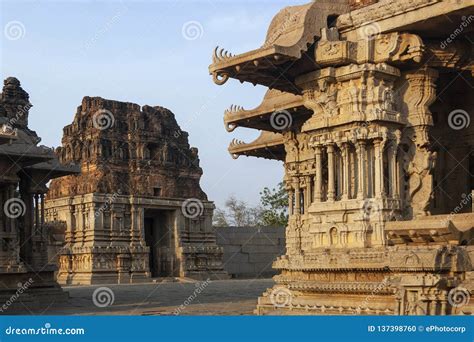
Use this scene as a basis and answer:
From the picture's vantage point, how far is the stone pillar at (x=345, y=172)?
552 inches

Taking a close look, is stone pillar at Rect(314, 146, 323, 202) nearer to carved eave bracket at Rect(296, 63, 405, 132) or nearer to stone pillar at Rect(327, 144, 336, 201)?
stone pillar at Rect(327, 144, 336, 201)

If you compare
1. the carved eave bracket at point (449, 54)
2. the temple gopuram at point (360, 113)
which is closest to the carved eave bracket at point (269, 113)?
the temple gopuram at point (360, 113)

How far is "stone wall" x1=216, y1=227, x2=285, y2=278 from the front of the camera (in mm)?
44906

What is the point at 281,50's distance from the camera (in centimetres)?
1349

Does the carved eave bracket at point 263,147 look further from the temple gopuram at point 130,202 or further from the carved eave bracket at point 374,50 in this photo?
the temple gopuram at point 130,202

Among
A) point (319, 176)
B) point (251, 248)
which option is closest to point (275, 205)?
point (251, 248)

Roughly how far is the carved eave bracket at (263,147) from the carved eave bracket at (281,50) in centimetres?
536

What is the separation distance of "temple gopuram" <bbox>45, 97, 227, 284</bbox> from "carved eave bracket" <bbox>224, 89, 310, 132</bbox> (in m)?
20.3

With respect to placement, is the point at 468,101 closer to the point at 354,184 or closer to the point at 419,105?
the point at 419,105

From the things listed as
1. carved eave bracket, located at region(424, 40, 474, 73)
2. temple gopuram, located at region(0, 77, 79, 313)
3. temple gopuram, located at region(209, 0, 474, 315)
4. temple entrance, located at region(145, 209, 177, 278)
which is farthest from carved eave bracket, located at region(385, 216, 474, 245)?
temple entrance, located at region(145, 209, 177, 278)

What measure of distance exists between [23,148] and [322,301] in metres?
10.2

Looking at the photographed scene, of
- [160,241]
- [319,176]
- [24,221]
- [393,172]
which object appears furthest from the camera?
[160,241]

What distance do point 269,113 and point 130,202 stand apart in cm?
2231

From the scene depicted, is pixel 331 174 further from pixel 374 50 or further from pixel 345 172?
pixel 374 50
